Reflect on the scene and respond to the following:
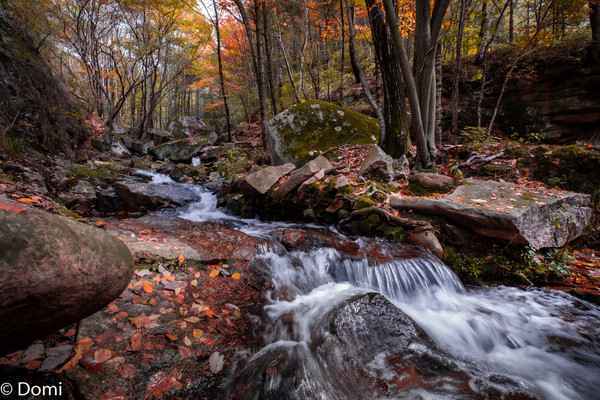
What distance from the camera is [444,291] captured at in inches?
154

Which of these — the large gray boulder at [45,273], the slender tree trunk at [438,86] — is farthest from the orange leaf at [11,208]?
the slender tree trunk at [438,86]

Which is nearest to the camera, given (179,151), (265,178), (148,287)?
(148,287)

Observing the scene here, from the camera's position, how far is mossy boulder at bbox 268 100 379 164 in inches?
305

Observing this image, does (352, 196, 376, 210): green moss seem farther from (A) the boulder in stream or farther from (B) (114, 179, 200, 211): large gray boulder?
(B) (114, 179, 200, 211): large gray boulder

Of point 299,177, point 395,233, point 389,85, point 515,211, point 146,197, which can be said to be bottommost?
point 395,233

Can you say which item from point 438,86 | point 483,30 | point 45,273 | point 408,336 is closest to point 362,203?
point 408,336

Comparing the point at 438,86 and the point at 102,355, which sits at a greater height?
the point at 438,86

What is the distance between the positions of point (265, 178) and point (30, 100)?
631cm

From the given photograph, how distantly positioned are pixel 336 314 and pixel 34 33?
13181 mm

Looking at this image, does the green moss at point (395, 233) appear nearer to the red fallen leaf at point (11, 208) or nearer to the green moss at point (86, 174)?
the red fallen leaf at point (11, 208)

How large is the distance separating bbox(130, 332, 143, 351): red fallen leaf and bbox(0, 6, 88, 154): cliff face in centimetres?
599

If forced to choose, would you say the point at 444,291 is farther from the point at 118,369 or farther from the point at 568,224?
the point at 118,369

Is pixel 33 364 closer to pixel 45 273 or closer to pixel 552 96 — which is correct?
pixel 45 273

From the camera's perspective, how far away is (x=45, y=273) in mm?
1629
